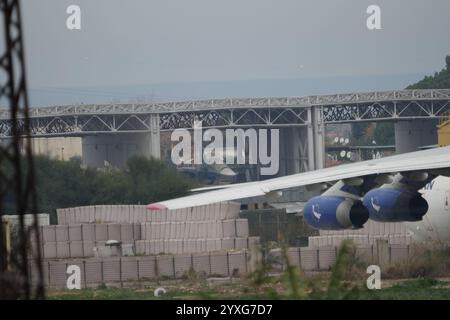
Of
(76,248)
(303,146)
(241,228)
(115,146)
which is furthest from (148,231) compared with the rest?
(303,146)

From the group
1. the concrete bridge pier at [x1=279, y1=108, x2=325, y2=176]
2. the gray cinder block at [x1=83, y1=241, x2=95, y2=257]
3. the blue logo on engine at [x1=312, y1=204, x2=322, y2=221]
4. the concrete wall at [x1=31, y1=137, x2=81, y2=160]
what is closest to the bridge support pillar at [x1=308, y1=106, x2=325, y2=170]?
the concrete bridge pier at [x1=279, y1=108, x2=325, y2=176]

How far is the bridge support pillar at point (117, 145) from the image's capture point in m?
64.4

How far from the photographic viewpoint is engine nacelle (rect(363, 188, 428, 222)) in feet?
106

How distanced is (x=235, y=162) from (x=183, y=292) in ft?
145

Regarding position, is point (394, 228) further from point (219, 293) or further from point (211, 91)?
point (211, 91)

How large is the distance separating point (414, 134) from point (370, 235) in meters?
32.2

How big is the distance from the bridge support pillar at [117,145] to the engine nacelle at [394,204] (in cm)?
3072

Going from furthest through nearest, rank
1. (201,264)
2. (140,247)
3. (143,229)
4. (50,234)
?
(143,229) < (50,234) < (140,247) < (201,264)

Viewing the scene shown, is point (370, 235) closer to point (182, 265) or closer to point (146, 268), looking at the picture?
point (182, 265)

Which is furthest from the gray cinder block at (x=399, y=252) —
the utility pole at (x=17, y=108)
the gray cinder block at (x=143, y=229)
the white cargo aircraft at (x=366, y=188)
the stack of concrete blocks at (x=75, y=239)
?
the utility pole at (x=17, y=108)

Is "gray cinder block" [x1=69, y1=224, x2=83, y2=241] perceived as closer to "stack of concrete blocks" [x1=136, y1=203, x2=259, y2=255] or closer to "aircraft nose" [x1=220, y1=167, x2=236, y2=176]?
"stack of concrete blocks" [x1=136, y1=203, x2=259, y2=255]

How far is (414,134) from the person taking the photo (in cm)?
7200

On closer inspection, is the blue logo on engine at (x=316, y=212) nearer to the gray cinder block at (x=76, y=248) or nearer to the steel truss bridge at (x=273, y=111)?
the gray cinder block at (x=76, y=248)

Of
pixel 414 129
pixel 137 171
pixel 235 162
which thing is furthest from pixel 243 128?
pixel 137 171
